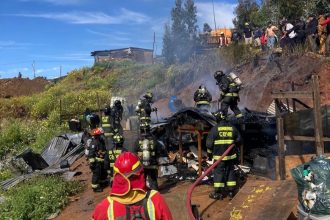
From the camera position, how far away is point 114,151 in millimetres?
10180

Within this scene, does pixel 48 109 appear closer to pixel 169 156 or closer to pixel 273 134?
pixel 169 156

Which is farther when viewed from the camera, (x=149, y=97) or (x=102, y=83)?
(x=102, y=83)

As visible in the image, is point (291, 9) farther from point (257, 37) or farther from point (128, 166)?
point (128, 166)

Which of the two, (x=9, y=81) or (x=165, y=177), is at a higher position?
(x=9, y=81)

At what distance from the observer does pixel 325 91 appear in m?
14.2

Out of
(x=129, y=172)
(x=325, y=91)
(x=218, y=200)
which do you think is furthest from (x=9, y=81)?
(x=129, y=172)

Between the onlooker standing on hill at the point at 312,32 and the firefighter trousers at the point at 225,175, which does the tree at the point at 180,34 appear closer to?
the onlooker standing on hill at the point at 312,32

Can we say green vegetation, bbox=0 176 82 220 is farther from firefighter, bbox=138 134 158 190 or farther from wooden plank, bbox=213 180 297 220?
wooden plank, bbox=213 180 297 220


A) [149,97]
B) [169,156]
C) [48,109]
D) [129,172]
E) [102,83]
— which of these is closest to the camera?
[129,172]

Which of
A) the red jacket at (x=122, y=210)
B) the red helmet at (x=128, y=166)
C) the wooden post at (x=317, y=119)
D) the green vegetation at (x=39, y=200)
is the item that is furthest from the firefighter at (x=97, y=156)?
the red helmet at (x=128, y=166)

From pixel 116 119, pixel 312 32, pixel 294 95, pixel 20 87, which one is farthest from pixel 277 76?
pixel 20 87

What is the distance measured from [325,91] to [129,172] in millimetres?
12682

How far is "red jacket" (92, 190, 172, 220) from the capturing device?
9.79 ft

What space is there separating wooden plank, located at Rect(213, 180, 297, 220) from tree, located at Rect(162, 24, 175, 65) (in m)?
26.0
